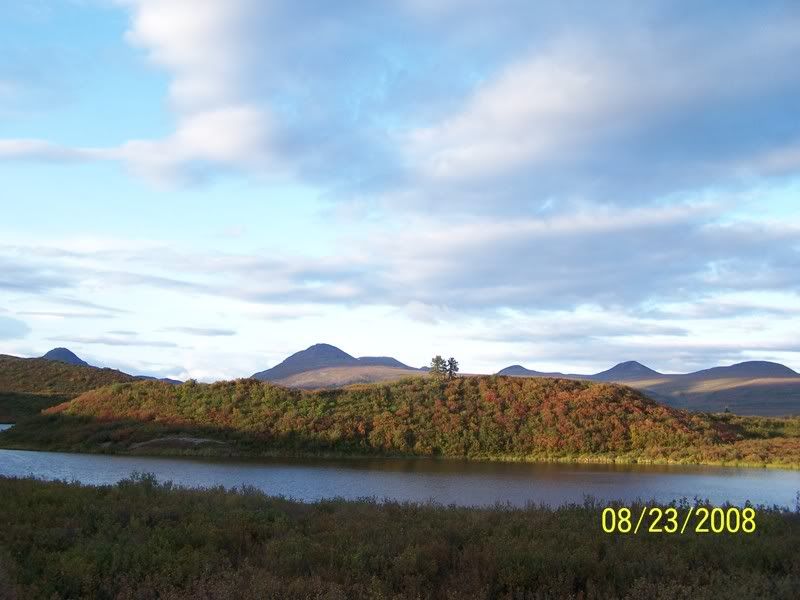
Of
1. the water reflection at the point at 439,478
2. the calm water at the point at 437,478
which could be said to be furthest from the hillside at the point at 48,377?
the calm water at the point at 437,478

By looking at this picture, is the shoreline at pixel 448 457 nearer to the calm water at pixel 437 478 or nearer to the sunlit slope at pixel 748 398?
the calm water at pixel 437 478

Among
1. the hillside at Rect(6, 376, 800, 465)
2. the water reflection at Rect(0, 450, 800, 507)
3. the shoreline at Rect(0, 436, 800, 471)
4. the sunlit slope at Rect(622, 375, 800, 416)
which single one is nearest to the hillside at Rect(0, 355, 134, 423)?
the hillside at Rect(6, 376, 800, 465)

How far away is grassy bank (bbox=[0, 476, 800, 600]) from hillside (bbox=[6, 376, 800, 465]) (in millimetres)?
29770

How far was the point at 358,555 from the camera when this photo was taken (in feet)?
32.6

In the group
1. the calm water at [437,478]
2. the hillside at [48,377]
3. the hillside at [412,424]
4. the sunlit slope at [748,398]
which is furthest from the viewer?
the sunlit slope at [748,398]

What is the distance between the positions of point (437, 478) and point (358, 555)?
2083 cm

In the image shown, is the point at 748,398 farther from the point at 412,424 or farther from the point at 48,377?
the point at 48,377

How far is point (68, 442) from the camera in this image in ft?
149

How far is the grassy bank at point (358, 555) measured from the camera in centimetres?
859
